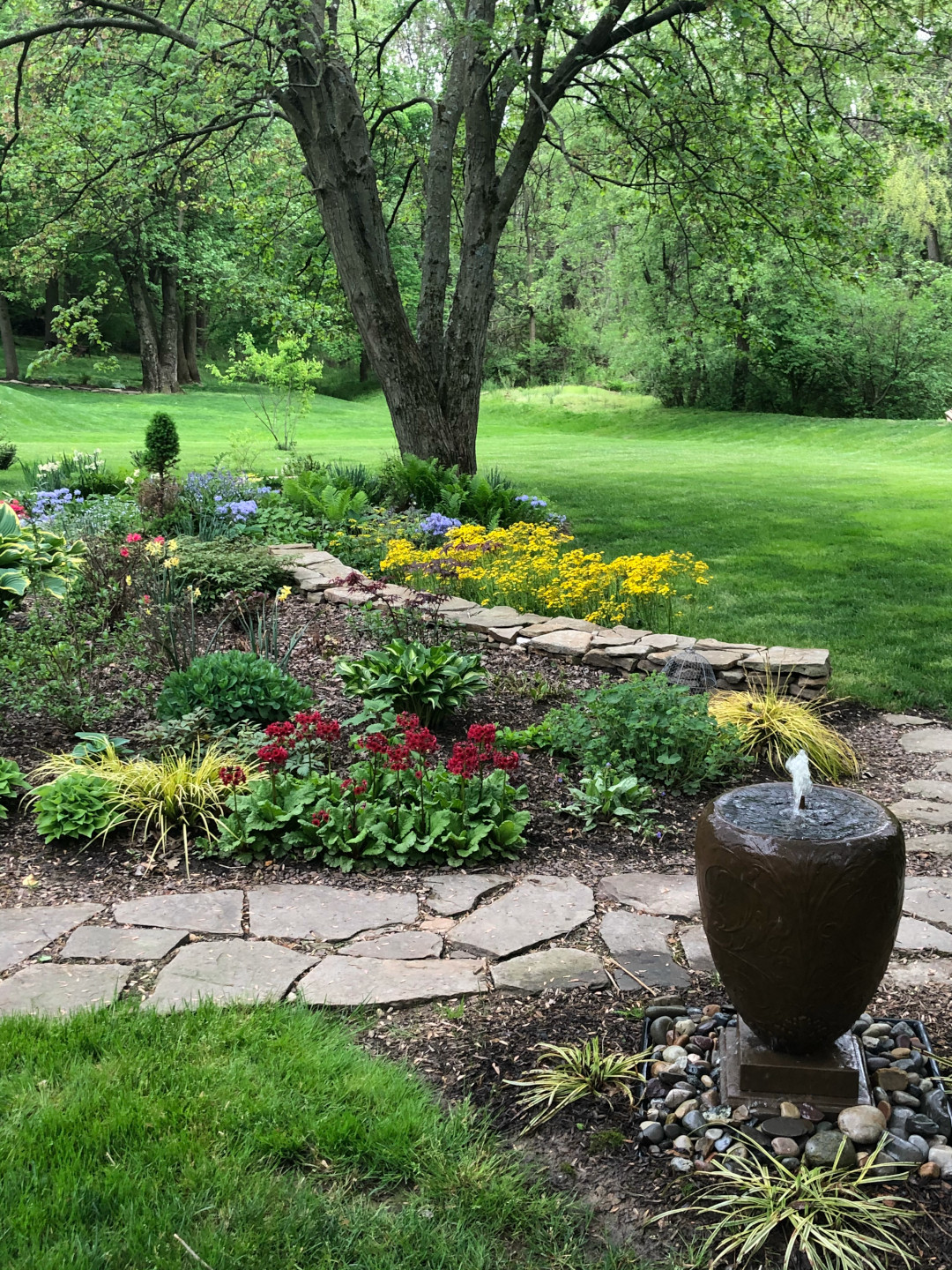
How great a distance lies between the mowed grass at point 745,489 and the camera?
6.45 meters

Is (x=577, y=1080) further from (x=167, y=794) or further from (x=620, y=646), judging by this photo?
(x=620, y=646)

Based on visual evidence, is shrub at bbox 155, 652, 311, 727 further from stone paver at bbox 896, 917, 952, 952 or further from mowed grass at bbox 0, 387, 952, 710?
mowed grass at bbox 0, 387, 952, 710

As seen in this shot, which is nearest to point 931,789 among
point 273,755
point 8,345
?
point 273,755

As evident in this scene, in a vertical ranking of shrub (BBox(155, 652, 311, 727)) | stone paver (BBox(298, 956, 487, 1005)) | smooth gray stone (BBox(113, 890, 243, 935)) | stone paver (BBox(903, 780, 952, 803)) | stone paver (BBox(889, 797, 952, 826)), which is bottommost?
smooth gray stone (BBox(113, 890, 243, 935))

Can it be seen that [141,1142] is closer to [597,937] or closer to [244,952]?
[244,952]

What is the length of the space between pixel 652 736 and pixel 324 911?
166cm

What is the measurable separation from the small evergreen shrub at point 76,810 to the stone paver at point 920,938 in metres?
2.72

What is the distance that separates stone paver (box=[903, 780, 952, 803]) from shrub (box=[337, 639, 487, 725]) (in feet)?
6.45

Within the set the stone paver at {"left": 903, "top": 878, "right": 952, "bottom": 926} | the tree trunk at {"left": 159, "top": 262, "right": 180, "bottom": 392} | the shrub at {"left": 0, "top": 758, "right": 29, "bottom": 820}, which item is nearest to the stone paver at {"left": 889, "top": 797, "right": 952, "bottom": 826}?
the stone paver at {"left": 903, "top": 878, "right": 952, "bottom": 926}

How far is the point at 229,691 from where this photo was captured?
4.29 m

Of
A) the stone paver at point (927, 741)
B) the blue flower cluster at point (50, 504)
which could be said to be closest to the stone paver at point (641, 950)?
the stone paver at point (927, 741)

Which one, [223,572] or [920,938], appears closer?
[920,938]

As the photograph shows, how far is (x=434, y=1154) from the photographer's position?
80.0 inches

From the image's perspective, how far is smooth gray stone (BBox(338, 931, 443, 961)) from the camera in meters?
2.86
